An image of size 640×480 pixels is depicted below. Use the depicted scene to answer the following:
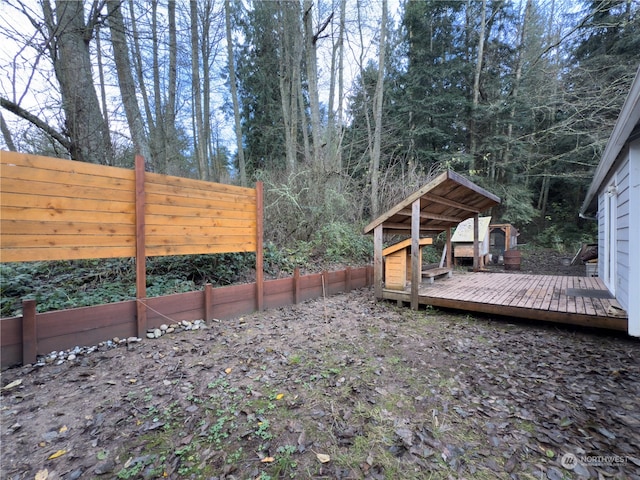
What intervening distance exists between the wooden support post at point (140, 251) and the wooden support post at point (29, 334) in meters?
0.85

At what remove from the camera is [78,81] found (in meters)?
4.36

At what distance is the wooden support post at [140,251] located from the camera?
10.6 ft

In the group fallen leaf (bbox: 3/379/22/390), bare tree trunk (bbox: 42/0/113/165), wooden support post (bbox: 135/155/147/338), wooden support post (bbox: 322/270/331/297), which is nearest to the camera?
fallen leaf (bbox: 3/379/22/390)

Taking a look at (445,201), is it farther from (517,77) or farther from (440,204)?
(517,77)

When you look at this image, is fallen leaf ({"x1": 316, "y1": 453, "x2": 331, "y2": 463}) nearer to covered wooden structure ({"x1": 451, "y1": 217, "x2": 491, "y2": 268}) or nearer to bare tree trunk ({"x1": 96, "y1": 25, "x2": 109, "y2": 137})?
bare tree trunk ({"x1": 96, "y1": 25, "x2": 109, "y2": 137})

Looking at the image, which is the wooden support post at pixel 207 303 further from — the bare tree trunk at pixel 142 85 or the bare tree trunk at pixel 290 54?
the bare tree trunk at pixel 290 54

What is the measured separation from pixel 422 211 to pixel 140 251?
197 inches

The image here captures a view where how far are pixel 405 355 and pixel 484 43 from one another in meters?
16.0

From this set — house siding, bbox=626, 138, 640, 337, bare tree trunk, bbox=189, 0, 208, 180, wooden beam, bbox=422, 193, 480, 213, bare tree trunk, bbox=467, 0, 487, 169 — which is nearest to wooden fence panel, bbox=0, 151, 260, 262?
wooden beam, bbox=422, 193, 480, 213

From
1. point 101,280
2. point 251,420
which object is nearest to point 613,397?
point 251,420

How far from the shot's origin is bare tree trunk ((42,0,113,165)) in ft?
13.5

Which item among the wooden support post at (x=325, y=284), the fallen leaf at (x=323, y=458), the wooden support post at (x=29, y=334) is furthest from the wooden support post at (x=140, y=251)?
the wooden support post at (x=325, y=284)

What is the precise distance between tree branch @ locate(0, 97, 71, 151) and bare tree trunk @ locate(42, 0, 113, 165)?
108 mm

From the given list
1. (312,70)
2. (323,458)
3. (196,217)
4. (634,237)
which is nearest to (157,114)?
(312,70)
